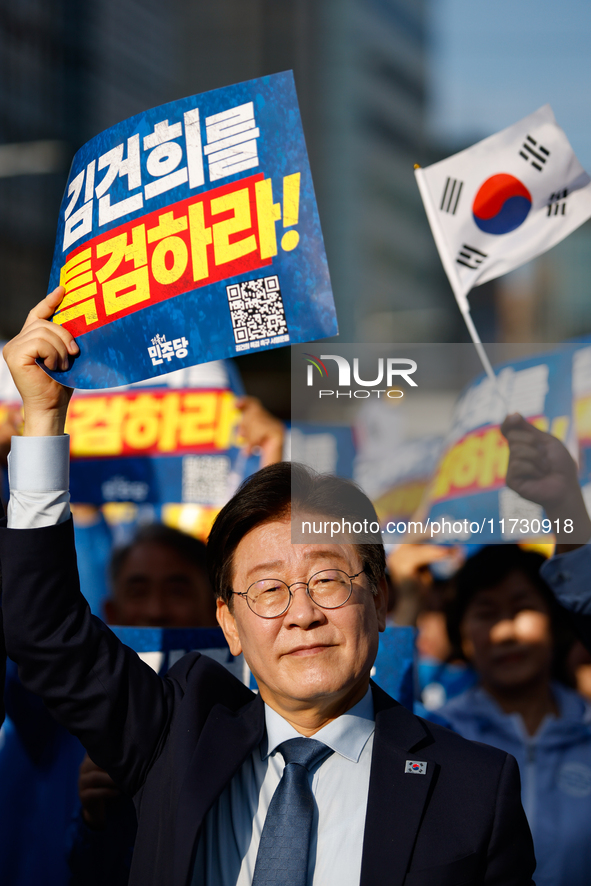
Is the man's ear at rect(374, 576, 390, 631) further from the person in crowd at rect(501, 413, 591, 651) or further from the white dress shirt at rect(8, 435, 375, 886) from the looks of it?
the person in crowd at rect(501, 413, 591, 651)

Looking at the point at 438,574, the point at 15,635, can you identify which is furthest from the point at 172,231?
the point at 438,574

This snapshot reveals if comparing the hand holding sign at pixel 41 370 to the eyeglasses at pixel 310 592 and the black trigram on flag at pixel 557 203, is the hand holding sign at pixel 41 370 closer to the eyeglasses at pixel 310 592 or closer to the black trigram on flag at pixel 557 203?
the eyeglasses at pixel 310 592

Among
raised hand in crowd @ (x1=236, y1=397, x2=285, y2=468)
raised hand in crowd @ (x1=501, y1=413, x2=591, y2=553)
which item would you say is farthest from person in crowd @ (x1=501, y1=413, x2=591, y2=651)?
raised hand in crowd @ (x1=236, y1=397, x2=285, y2=468)

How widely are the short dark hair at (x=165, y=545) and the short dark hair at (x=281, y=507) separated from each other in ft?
3.60

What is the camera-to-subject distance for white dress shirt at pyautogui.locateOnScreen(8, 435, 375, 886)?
1.17m

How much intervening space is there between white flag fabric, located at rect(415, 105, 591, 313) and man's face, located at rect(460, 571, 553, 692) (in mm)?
981

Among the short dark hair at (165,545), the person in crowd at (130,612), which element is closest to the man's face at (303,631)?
the person in crowd at (130,612)

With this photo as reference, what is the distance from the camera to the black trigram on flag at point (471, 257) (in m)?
1.69

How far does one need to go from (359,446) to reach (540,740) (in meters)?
1.36

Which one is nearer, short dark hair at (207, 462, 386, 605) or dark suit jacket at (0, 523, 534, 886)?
dark suit jacket at (0, 523, 534, 886)

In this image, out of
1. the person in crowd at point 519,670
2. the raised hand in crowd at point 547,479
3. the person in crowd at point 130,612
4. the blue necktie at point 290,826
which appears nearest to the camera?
the blue necktie at point 290,826

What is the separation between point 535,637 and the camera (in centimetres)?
226

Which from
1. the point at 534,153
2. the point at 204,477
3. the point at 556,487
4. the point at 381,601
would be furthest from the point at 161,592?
the point at 534,153

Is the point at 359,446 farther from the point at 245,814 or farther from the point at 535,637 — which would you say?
the point at 535,637
